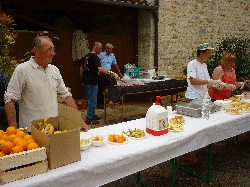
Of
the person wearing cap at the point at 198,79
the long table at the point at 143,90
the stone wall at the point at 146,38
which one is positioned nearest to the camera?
the person wearing cap at the point at 198,79

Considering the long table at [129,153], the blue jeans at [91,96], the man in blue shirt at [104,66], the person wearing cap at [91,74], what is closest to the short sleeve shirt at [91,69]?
the person wearing cap at [91,74]

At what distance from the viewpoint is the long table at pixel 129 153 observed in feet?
6.59

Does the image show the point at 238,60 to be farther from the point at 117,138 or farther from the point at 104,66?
the point at 117,138

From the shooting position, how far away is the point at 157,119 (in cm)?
272

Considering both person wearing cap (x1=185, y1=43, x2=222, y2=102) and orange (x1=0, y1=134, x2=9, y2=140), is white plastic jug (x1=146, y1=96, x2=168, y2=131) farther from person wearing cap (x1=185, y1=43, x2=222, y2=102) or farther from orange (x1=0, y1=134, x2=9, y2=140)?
person wearing cap (x1=185, y1=43, x2=222, y2=102)

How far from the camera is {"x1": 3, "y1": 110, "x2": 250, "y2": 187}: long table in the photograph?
201 centimetres

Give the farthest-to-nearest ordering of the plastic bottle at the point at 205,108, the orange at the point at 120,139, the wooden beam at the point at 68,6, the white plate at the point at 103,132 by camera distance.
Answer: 1. the wooden beam at the point at 68,6
2. the plastic bottle at the point at 205,108
3. the white plate at the point at 103,132
4. the orange at the point at 120,139

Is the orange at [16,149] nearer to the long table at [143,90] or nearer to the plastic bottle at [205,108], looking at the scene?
the plastic bottle at [205,108]

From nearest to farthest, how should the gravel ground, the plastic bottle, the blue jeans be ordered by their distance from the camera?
the plastic bottle < the gravel ground < the blue jeans

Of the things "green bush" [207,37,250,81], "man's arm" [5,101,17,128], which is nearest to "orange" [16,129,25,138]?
"man's arm" [5,101,17,128]

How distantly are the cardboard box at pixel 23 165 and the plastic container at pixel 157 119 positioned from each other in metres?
1.16

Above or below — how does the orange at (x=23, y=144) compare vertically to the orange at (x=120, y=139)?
→ above

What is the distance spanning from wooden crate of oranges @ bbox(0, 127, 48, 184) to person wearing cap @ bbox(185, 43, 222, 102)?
289 cm

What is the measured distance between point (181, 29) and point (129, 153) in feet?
29.1
